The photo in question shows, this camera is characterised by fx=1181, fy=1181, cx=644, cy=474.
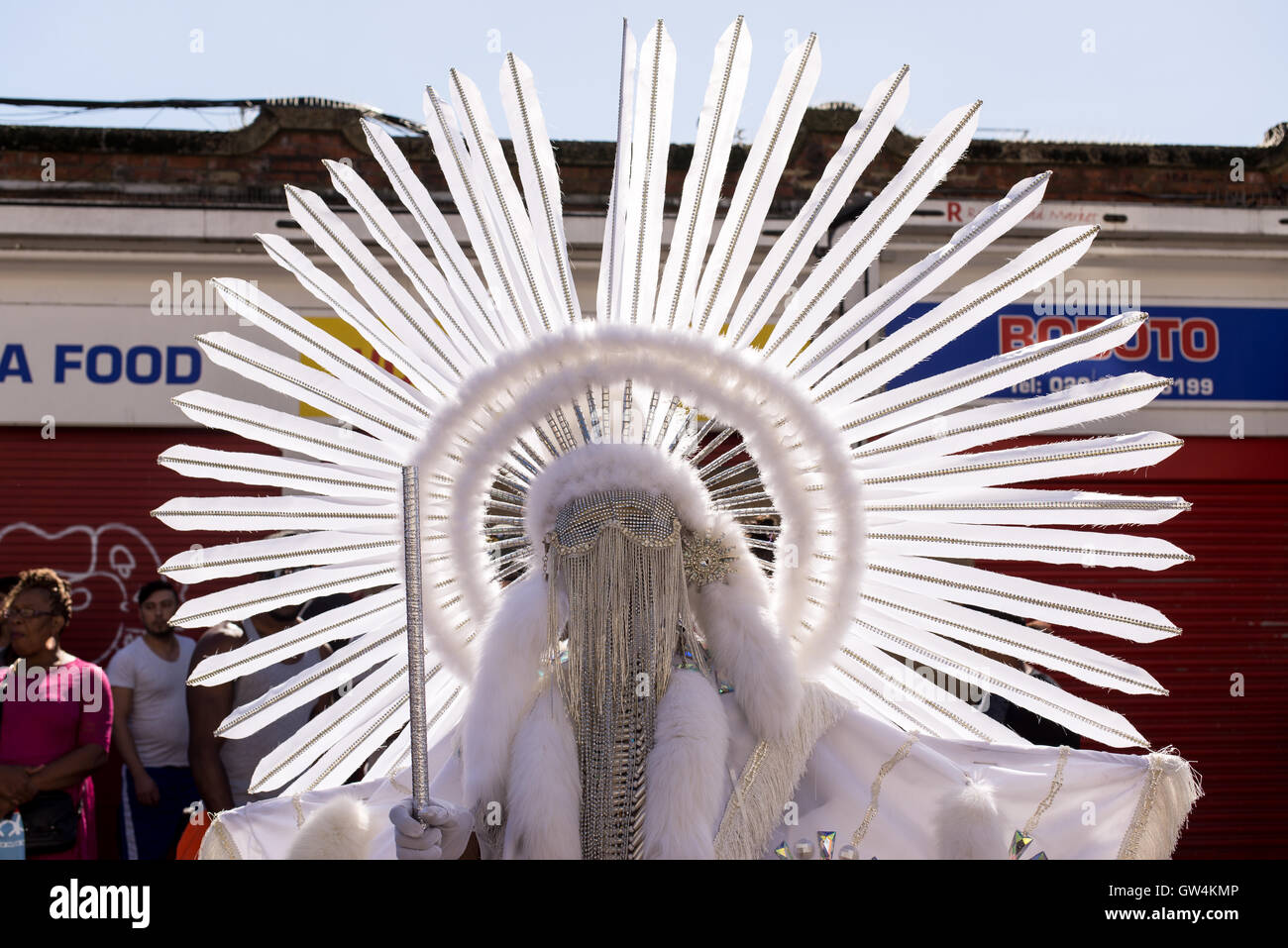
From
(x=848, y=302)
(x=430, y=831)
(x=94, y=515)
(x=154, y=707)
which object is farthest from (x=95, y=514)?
(x=430, y=831)

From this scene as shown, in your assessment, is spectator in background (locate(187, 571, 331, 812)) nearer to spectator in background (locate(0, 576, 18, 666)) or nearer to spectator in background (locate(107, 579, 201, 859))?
spectator in background (locate(107, 579, 201, 859))

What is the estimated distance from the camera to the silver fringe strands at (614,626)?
96.9 inches

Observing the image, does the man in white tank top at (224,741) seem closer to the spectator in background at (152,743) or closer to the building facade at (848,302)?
the spectator in background at (152,743)

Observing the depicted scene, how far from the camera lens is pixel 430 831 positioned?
7.02 ft

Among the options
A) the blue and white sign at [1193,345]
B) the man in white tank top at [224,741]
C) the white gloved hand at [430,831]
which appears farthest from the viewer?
the blue and white sign at [1193,345]

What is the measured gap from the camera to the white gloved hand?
2.12 metres

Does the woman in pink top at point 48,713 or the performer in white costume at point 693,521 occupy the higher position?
the performer in white costume at point 693,521

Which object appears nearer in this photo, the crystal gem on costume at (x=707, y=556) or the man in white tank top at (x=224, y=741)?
the crystal gem on costume at (x=707, y=556)

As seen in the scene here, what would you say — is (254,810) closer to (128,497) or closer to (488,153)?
(488,153)

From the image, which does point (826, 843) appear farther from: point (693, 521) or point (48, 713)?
point (48, 713)

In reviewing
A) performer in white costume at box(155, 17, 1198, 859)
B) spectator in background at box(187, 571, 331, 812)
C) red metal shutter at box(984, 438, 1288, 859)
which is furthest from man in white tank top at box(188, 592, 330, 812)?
red metal shutter at box(984, 438, 1288, 859)

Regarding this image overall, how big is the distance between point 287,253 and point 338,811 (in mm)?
1303

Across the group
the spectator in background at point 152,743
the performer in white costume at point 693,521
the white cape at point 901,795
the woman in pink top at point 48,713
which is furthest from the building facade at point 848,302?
the white cape at point 901,795
